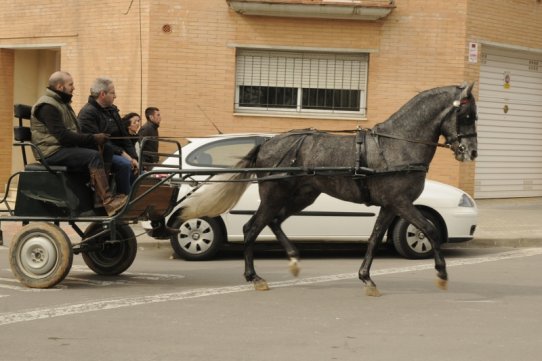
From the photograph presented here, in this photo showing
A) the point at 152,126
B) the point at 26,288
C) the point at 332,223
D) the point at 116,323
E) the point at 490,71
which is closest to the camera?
the point at 116,323

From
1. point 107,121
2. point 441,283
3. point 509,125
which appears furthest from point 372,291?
point 509,125

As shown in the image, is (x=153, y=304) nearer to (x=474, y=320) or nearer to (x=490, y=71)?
(x=474, y=320)

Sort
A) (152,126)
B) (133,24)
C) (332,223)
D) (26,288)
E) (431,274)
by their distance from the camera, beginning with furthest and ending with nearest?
(133,24), (152,126), (332,223), (431,274), (26,288)

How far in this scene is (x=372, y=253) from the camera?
9711 mm

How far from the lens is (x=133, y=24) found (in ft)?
60.0

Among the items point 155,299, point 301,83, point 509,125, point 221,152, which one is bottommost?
point 155,299

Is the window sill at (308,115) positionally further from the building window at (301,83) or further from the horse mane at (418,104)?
the horse mane at (418,104)

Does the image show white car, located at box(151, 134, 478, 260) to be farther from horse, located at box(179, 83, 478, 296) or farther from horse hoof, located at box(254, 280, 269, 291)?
horse hoof, located at box(254, 280, 269, 291)

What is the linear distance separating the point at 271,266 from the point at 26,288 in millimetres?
3326

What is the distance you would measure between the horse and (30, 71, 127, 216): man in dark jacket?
938 mm

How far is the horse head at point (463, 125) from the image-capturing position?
9.51 meters

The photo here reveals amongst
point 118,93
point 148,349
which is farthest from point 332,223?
point 118,93

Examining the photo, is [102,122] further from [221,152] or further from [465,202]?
[465,202]

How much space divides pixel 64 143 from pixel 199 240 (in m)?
3.15
